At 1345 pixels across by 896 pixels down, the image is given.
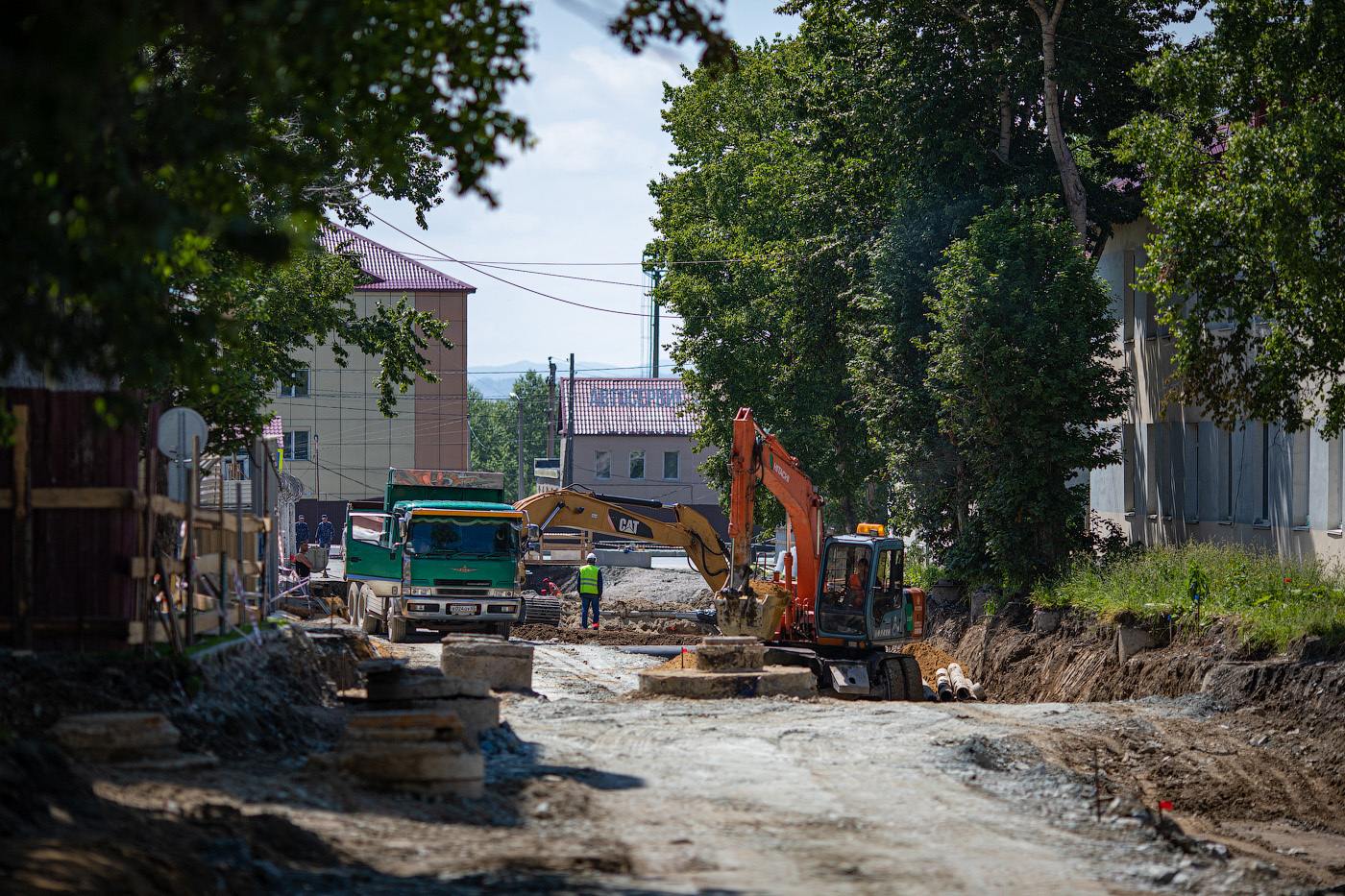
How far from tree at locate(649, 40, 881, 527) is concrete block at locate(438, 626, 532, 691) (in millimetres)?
16016

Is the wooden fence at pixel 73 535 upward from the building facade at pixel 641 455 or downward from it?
downward

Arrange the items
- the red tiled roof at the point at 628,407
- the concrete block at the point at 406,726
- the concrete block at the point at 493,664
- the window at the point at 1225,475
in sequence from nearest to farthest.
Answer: the concrete block at the point at 406,726 < the concrete block at the point at 493,664 < the window at the point at 1225,475 < the red tiled roof at the point at 628,407

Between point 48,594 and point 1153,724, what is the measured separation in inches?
482

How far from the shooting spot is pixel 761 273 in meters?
37.8

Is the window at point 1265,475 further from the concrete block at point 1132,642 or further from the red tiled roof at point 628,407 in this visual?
the red tiled roof at point 628,407

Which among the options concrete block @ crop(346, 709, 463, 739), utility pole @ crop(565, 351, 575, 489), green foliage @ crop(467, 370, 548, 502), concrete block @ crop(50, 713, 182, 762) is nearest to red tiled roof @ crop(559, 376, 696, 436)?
utility pole @ crop(565, 351, 575, 489)

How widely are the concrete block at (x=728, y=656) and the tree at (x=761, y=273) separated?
13.5m

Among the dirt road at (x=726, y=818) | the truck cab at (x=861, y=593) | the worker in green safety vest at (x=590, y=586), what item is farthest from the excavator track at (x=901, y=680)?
the worker in green safety vest at (x=590, y=586)

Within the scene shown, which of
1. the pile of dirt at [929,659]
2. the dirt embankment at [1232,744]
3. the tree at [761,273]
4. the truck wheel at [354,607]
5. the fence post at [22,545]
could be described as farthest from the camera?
the tree at [761,273]

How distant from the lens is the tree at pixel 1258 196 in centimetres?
1479

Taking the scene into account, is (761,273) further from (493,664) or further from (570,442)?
(570,442)

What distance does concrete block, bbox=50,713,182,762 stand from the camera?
862 centimetres

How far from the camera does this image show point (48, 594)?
1009 cm

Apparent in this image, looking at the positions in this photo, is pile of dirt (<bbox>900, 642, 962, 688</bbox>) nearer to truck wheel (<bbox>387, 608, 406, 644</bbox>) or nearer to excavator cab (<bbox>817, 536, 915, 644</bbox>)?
excavator cab (<bbox>817, 536, 915, 644</bbox>)
